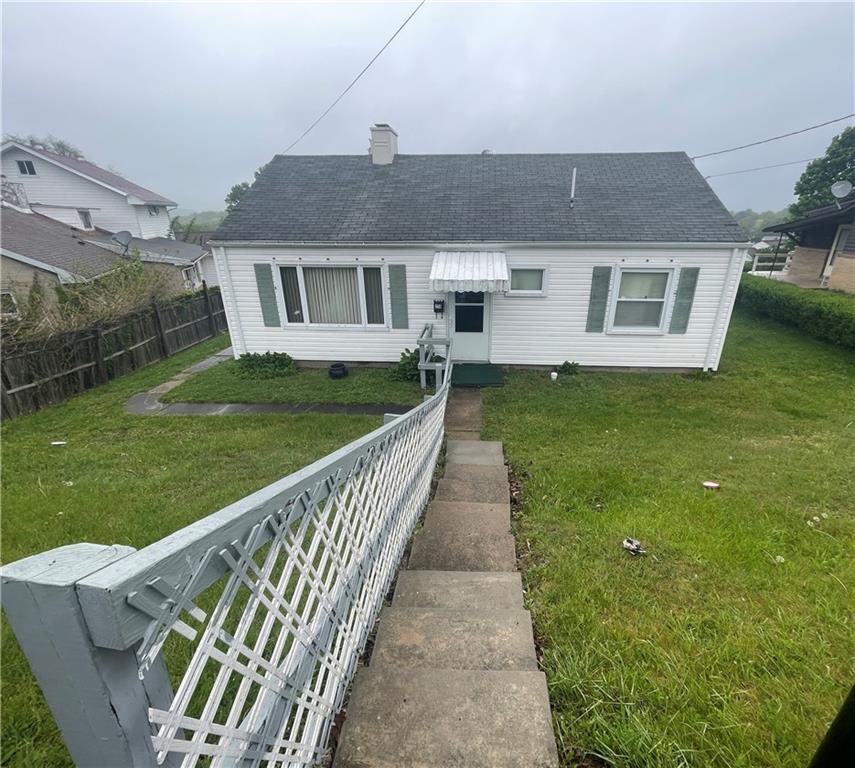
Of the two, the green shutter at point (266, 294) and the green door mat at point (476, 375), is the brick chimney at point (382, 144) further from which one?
the green door mat at point (476, 375)

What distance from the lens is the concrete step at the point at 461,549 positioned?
296 centimetres

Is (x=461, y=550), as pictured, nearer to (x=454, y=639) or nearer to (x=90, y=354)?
(x=454, y=639)

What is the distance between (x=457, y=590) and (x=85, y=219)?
3001cm

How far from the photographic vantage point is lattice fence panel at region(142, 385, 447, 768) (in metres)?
0.83

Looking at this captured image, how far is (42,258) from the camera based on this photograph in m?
13.9

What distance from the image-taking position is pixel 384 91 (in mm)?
12789

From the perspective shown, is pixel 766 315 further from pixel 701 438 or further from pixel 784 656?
pixel 784 656

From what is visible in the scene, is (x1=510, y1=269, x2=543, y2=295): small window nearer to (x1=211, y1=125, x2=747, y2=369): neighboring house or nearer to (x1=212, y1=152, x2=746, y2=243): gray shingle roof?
(x1=211, y1=125, x2=747, y2=369): neighboring house

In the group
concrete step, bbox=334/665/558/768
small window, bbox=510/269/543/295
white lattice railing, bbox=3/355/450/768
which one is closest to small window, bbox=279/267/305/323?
small window, bbox=510/269/543/295

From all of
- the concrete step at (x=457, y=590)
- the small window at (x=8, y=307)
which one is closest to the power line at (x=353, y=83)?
the small window at (x=8, y=307)

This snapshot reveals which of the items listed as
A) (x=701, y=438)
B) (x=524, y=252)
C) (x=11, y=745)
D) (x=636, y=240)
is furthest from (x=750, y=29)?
(x=11, y=745)

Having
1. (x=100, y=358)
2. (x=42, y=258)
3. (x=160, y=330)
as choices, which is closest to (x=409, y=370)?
(x=100, y=358)

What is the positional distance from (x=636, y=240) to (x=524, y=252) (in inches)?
86.8

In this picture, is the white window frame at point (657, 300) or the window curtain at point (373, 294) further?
the window curtain at point (373, 294)
